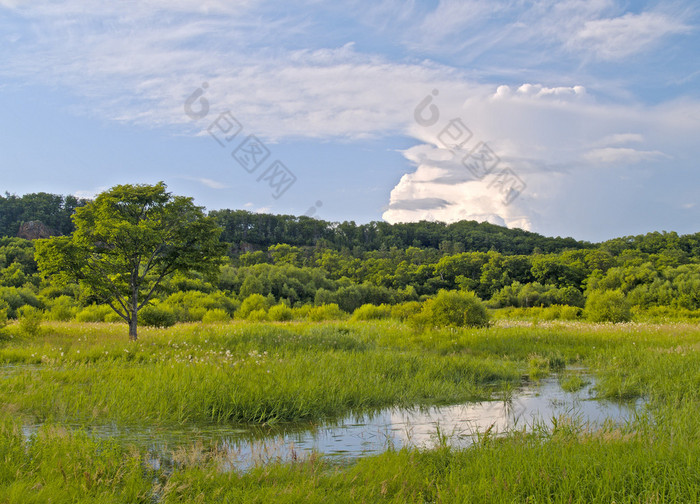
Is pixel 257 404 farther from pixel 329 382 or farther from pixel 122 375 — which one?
pixel 122 375

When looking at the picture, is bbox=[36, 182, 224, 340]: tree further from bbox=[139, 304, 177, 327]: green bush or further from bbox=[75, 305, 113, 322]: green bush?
bbox=[75, 305, 113, 322]: green bush

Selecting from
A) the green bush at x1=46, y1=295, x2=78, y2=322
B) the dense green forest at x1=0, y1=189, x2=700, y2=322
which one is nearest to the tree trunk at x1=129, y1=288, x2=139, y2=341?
the dense green forest at x1=0, y1=189, x2=700, y2=322

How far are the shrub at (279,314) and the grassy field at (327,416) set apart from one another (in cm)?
2100

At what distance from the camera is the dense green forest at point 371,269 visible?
1679 inches

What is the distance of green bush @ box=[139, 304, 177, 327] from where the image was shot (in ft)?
98.1

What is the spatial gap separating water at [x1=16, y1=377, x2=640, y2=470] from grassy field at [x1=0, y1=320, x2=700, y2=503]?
12.6 inches

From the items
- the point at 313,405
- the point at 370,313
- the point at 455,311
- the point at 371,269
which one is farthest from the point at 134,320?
the point at 371,269

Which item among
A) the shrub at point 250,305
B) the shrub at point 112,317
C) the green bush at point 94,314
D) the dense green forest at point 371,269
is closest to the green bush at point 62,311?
the dense green forest at point 371,269

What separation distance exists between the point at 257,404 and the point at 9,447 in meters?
3.68

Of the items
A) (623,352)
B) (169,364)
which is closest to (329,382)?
(169,364)

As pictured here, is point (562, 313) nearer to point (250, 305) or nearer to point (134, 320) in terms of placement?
point (250, 305)

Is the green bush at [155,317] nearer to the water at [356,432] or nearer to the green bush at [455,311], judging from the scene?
the green bush at [455,311]

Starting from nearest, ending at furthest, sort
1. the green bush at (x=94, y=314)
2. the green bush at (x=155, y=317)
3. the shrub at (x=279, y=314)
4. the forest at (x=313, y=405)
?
the forest at (x=313, y=405) → the green bush at (x=155, y=317) → the green bush at (x=94, y=314) → the shrub at (x=279, y=314)

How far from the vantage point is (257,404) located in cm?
805
